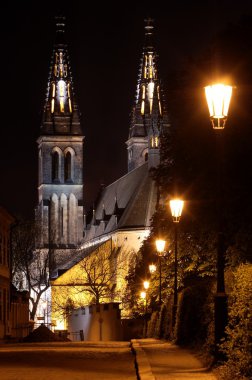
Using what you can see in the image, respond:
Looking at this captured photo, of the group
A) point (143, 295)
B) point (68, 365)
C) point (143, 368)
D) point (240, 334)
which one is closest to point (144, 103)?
point (143, 295)

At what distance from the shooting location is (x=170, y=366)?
63.9 feet

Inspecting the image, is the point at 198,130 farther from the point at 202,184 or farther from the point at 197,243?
the point at 197,243

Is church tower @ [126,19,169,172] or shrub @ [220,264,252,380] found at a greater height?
church tower @ [126,19,169,172]

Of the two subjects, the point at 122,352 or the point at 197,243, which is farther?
the point at 197,243

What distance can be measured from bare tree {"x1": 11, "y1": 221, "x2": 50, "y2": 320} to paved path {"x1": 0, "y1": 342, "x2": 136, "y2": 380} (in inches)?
2979

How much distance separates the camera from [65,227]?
13538 cm

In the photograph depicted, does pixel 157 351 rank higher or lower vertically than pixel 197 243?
lower

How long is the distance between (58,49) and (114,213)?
1018 inches

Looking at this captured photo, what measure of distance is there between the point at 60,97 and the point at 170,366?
4601 inches

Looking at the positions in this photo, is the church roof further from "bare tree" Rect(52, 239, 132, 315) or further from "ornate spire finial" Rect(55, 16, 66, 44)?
"ornate spire finial" Rect(55, 16, 66, 44)

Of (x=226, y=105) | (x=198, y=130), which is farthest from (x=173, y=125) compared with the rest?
(x=226, y=105)

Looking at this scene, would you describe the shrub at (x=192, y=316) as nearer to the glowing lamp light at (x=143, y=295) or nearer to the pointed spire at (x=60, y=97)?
the glowing lamp light at (x=143, y=295)

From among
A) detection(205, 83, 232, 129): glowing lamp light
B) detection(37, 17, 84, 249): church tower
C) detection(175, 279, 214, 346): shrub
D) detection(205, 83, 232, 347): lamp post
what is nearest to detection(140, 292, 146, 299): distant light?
detection(175, 279, 214, 346): shrub

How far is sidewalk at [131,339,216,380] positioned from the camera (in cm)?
1675
